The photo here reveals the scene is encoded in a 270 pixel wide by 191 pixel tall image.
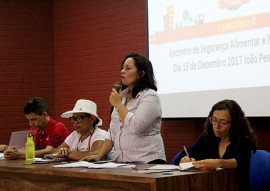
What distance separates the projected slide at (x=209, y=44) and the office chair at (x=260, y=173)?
1142mm

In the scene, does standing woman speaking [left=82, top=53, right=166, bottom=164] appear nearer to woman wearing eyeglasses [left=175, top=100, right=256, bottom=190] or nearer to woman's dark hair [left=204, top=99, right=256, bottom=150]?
woman wearing eyeglasses [left=175, top=100, right=256, bottom=190]

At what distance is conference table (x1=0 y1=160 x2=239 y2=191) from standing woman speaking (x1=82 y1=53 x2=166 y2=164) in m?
0.42

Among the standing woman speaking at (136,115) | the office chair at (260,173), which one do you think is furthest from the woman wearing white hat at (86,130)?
the office chair at (260,173)

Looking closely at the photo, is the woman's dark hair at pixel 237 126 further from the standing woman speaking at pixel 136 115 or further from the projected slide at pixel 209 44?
the projected slide at pixel 209 44

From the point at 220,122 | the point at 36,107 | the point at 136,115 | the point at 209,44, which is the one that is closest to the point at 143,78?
the point at 136,115

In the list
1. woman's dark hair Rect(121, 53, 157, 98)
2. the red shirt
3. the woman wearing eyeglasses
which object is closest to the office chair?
the woman wearing eyeglasses

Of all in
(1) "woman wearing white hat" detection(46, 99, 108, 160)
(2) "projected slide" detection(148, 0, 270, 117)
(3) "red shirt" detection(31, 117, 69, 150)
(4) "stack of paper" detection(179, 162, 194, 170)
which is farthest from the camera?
(3) "red shirt" detection(31, 117, 69, 150)

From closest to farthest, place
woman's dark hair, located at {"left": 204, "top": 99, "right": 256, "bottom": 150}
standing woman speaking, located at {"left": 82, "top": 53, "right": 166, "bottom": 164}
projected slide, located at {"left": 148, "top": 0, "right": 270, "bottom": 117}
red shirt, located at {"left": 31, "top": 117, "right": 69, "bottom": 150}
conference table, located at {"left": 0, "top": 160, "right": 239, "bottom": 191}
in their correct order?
Answer: conference table, located at {"left": 0, "top": 160, "right": 239, "bottom": 191} → woman's dark hair, located at {"left": 204, "top": 99, "right": 256, "bottom": 150} → standing woman speaking, located at {"left": 82, "top": 53, "right": 166, "bottom": 164} → projected slide, located at {"left": 148, "top": 0, "right": 270, "bottom": 117} → red shirt, located at {"left": 31, "top": 117, "right": 69, "bottom": 150}

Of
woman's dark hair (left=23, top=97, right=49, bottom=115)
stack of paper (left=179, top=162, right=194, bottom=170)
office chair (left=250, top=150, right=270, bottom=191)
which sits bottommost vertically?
office chair (left=250, top=150, right=270, bottom=191)

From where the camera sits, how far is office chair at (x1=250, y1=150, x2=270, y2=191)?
10.8ft

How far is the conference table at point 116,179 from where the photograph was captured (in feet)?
9.11

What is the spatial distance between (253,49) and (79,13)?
9.19 ft

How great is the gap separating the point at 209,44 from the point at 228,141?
67.3 inches

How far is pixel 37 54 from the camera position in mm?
6906
